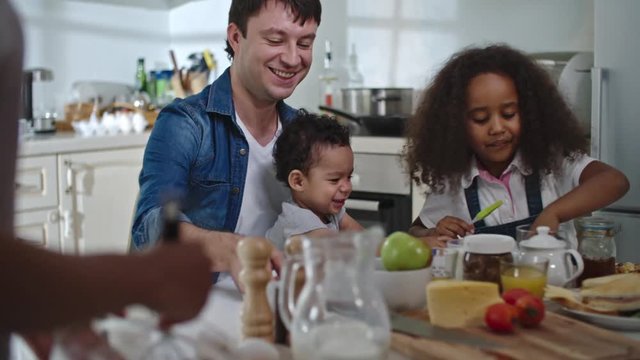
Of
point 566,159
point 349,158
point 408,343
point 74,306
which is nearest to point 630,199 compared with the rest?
point 566,159

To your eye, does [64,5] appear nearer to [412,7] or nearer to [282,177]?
[412,7]

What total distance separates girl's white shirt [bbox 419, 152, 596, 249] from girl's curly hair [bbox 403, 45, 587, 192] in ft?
0.07

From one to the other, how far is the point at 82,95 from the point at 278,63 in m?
2.64

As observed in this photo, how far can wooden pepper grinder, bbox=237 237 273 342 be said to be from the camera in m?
1.18

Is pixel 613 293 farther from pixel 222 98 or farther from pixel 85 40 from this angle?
pixel 85 40

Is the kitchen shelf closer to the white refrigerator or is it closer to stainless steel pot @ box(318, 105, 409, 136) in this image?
stainless steel pot @ box(318, 105, 409, 136)

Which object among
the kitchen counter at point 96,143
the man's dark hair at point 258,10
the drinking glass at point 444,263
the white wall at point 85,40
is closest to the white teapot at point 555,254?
the drinking glass at point 444,263

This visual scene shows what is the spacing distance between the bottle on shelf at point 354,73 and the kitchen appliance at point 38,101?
147 centimetres

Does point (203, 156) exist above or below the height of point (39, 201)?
above

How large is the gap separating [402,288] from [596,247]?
0.46 metres

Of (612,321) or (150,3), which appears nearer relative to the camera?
(612,321)

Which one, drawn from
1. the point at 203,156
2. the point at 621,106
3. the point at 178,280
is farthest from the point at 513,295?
the point at 621,106

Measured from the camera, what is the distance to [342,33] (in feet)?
14.1

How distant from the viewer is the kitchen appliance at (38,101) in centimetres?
392
